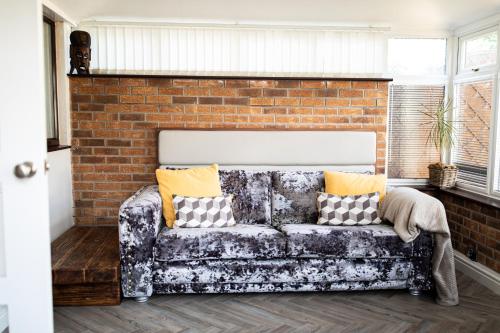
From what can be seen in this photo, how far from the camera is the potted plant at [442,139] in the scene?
4.23 m

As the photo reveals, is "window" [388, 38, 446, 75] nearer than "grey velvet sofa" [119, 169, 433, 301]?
No

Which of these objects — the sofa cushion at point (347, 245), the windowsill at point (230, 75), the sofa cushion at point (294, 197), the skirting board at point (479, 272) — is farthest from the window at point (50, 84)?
the skirting board at point (479, 272)

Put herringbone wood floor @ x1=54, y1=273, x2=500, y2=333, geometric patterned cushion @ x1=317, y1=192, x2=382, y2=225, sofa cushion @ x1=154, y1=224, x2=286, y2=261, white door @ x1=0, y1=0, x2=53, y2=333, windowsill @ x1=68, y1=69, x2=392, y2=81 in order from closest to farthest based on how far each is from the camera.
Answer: white door @ x1=0, y1=0, x2=53, y2=333 → herringbone wood floor @ x1=54, y1=273, x2=500, y2=333 → sofa cushion @ x1=154, y1=224, x2=286, y2=261 → geometric patterned cushion @ x1=317, y1=192, x2=382, y2=225 → windowsill @ x1=68, y1=69, x2=392, y2=81

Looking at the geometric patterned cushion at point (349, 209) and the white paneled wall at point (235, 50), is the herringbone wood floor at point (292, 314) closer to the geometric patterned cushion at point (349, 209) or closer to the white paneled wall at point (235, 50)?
the geometric patterned cushion at point (349, 209)

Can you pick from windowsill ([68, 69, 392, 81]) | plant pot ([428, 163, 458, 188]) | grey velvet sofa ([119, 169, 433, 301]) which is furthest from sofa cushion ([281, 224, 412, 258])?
windowsill ([68, 69, 392, 81])

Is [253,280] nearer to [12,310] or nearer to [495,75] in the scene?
[12,310]

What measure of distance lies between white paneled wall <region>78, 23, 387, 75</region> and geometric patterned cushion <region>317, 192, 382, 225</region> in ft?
4.24

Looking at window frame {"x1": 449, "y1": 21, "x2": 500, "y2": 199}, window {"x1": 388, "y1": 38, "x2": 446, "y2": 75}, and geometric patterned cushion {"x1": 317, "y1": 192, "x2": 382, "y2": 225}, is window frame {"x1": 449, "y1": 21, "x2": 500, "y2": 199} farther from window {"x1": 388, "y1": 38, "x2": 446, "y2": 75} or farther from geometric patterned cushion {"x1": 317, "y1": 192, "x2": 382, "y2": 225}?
geometric patterned cushion {"x1": 317, "y1": 192, "x2": 382, "y2": 225}

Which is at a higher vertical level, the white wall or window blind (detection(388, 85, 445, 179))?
window blind (detection(388, 85, 445, 179))

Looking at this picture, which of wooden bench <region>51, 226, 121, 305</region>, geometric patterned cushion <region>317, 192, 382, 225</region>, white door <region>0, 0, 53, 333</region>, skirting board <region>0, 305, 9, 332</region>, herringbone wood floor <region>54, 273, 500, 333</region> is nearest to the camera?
white door <region>0, 0, 53, 333</region>

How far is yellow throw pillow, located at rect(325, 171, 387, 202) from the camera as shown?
373 cm

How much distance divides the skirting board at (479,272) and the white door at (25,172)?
9.80ft

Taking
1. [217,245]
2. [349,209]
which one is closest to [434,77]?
[349,209]

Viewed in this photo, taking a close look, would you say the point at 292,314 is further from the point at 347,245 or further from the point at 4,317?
the point at 4,317
